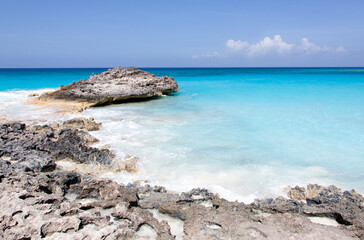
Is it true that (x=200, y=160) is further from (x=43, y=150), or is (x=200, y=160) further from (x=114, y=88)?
(x=114, y=88)

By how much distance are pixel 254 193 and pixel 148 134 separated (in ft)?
15.3

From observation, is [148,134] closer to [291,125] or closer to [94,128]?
[94,128]

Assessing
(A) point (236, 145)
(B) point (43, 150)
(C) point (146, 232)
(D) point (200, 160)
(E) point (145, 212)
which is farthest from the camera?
(A) point (236, 145)

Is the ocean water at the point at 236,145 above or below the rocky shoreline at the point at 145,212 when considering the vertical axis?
below

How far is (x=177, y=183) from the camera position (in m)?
5.50

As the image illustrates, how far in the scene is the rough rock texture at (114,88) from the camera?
15.7 meters

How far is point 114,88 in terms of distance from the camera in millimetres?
16156

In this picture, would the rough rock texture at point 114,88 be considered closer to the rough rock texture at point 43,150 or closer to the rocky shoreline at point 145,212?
the rough rock texture at point 43,150

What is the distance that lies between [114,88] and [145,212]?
13.3 meters

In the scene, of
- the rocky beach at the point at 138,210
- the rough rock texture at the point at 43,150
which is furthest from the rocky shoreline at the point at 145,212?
the rough rock texture at the point at 43,150

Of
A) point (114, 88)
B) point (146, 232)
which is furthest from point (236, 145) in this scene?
point (114, 88)

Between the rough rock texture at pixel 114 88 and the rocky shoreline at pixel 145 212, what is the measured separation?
1076cm

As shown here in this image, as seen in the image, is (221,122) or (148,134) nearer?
(148,134)

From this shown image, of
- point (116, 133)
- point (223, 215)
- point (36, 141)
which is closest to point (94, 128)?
point (116, 133)
